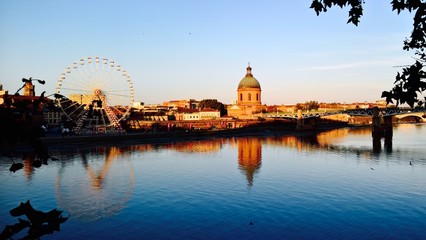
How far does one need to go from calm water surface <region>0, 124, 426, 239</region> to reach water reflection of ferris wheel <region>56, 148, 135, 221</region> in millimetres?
53

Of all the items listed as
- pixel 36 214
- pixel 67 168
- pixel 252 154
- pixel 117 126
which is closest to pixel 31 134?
pixel 36 214

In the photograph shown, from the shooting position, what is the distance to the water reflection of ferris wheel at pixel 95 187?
60.4ft

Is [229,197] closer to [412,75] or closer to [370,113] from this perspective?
[412,75]

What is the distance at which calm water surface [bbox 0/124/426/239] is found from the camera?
15172mm

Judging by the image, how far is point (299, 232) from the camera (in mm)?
14711

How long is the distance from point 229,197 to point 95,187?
7.57 m

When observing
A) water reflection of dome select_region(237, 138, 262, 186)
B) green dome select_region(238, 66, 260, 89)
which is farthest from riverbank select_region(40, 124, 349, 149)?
green dome select_region(238, 66, 260, 89)

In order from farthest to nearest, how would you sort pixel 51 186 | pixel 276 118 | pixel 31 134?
pixel 276 118 → pixel 51 186 → pixel 31 134

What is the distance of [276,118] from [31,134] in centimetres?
10139

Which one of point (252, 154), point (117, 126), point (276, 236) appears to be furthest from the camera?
point (117, 126)

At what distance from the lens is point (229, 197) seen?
68.4 ft

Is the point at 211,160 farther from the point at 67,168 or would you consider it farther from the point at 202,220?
the point at 202,220

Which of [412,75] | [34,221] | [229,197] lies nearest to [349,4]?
[412,75]

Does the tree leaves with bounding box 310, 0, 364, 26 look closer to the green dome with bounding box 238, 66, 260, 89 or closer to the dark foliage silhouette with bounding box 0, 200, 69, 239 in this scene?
the dark foliage silhouette with bounding box 0, 200, 69, 239
